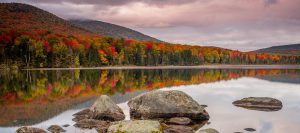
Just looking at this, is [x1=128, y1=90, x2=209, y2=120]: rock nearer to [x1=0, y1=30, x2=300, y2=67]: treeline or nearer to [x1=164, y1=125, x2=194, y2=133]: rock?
[x1=164, y1=125, x2=194, y2=133]: rock

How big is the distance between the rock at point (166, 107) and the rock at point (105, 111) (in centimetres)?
125

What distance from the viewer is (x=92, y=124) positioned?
21344mm

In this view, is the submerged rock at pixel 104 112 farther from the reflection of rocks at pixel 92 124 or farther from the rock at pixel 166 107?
the reflection of rocks at pixel 92 124

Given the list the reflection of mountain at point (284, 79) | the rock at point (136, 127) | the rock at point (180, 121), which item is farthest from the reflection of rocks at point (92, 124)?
the reflection of mountain at point (284, 79)

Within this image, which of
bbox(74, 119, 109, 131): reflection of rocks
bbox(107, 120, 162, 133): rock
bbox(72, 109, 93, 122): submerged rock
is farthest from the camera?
bbox(72, 109, 93, 122): submerged rock

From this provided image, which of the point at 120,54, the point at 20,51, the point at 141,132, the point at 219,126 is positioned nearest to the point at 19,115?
the point at 141,132

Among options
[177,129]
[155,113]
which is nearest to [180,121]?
[155,113]

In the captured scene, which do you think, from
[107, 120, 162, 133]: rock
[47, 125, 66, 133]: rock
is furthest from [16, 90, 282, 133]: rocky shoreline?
[107, 120, 162, 133]: rock

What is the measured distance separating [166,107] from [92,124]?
5255mm

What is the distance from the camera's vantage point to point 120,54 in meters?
146

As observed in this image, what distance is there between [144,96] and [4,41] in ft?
342

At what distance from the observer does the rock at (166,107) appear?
2353 cm

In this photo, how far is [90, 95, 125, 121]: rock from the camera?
2350 cm

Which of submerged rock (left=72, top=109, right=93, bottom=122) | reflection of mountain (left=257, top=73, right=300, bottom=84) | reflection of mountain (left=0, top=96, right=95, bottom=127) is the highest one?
submerged rock (left=72, top=109, right=93, bottom=122)
